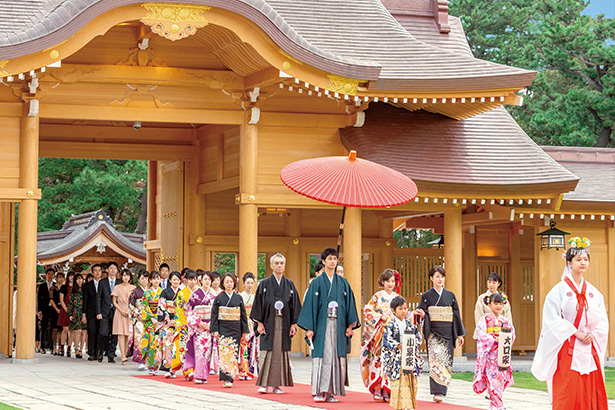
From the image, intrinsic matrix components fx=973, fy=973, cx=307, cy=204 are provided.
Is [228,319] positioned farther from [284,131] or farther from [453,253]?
[453,253]

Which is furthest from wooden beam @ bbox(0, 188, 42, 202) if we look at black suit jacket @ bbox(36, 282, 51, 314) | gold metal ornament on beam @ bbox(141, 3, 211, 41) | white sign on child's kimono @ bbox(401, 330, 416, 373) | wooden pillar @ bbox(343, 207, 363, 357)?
white sign on child's kimono @ bbox(401, 330, 416, 373)

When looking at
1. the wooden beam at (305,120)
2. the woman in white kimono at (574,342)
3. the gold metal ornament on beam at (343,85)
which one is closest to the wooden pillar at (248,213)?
the wooden beam at (305,120)

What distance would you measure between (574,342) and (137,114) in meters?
8.57

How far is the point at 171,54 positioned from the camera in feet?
47.3

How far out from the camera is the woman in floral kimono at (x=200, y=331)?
1172 centimetres

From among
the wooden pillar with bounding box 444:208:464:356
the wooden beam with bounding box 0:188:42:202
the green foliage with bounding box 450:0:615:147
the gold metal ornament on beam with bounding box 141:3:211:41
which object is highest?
the green foliage with bounding box 450:0:615:147

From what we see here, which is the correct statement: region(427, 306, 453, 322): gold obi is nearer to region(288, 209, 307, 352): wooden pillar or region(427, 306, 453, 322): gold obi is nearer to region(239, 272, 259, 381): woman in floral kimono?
region(239, 272, 259, 381): woman in floral kimono

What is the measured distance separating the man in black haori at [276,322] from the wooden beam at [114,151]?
6.97 metres

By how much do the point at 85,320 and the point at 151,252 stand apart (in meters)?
3.34

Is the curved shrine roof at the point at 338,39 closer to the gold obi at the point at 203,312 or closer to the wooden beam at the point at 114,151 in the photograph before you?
the wooden beam at the point at 114,151

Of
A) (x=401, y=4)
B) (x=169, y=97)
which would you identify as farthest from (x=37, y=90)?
(x=401, y=4)

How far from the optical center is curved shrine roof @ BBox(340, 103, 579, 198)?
14422 mm

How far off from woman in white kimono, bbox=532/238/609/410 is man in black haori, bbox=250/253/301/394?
379 centimetres

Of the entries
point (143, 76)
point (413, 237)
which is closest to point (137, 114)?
point (143, 76)
